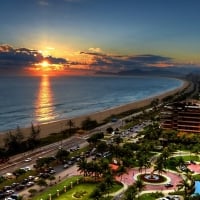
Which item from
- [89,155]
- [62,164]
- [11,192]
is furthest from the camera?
[89,155]

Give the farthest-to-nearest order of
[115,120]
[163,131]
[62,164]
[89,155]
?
1. [115,120]
2. [163,131]
3. [89,155]
4. [62,164]

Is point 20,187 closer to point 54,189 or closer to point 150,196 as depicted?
point 54,189

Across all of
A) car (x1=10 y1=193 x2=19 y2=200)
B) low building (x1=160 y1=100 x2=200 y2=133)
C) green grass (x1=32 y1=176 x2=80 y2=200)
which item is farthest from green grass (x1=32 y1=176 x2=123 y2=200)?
low building (x1=160 y1=100 x2=200 y2=133)

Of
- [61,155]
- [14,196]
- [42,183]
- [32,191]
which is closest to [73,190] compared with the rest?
[42,183]

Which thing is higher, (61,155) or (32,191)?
(61,155)

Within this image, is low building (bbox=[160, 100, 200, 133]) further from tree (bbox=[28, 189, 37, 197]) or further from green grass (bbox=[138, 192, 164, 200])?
tree (bbox=[28, 189, 37, 197])

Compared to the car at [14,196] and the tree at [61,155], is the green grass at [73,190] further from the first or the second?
the tree at [61,155]


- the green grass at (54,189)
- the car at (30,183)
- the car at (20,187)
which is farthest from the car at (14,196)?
the car at (30,183)

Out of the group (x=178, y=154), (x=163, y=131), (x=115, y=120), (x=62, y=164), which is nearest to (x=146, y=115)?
(x=115, y=120)

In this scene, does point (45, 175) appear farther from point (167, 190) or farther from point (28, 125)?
point (28, 125)

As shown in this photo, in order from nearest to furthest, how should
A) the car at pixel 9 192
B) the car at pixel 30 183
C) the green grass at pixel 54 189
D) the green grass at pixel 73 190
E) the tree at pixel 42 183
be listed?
the green grass at pixel 54 189
the green grass at pixel 73 190
the car at pixel 9 192
the tree at pixel 42 183
the car at pixel 30 183

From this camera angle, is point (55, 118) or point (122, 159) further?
point (55, 118)
